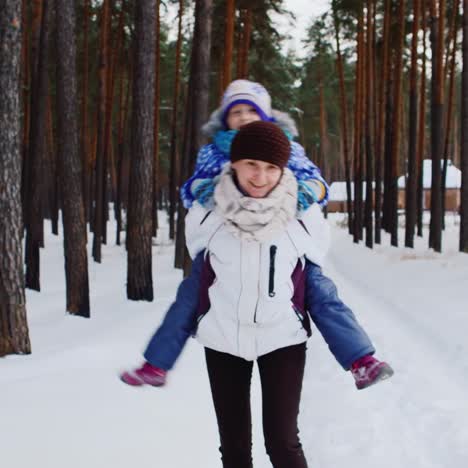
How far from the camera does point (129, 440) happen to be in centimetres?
380

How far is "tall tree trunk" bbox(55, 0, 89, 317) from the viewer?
A: 9125mm

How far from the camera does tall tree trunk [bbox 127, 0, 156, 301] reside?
9844 mm

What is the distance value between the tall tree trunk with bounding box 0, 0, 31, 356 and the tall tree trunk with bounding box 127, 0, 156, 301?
4.25 meters

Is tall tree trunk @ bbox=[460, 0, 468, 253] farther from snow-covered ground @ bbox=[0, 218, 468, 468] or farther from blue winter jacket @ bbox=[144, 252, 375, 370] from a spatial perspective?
blue winter jacket @ bbox=[144, 252, 375, 370]

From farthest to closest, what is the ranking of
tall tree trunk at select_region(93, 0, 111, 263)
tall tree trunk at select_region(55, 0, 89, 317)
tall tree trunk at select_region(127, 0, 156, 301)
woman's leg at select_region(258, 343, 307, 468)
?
1. tall tree trunk at select_region(93, 0, 111, 263)
2. tall tree trunk at select_region(127, 0, 156, 301)
3. tall tree trunk at select_region(55, 0, 89, 317)
4. woman's leg at select_region(258, 343, 307, 468)

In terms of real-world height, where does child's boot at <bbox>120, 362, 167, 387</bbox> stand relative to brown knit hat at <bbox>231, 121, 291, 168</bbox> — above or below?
below

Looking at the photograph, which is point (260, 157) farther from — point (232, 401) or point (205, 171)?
point (232, 401)

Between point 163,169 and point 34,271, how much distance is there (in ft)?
111

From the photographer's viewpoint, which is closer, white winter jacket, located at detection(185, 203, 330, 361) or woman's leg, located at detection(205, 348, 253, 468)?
white winter jacket, located at detection(185, 203, 330, 361)

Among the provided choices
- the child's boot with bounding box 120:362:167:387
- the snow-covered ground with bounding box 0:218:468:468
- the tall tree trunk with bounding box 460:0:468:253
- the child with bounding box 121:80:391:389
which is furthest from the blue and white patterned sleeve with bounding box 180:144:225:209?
the tall tree trunk with bounding box 460:0:468:253

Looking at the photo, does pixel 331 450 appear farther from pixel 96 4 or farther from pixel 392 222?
pixel 96 4

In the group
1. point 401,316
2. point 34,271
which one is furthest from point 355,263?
point 34,271

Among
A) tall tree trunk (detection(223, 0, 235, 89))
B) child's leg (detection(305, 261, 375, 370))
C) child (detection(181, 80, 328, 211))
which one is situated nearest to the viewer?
child's leg (detection(305, 261, 375, 370))

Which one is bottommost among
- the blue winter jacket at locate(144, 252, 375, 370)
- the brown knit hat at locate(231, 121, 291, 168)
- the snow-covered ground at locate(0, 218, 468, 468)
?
→ the snow-covered ground at locate(0, 218, 468, 468)
